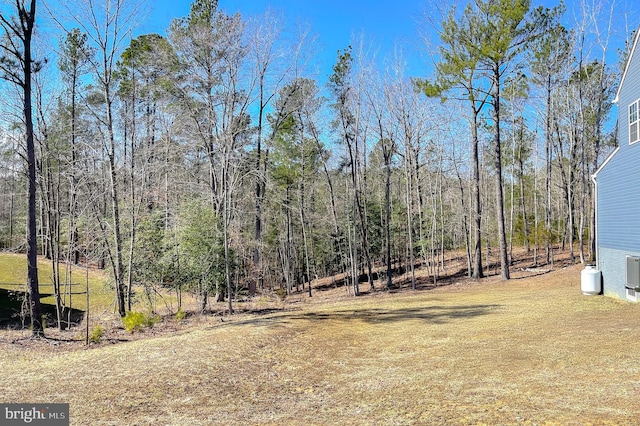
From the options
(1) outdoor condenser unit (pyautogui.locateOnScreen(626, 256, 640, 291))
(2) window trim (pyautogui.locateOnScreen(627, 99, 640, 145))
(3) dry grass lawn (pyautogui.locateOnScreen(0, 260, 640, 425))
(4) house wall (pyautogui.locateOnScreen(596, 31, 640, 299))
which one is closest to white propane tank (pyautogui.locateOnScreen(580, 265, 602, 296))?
(4) house wall (pyautogui.locateOnScreen(596, 31, 640, 299))

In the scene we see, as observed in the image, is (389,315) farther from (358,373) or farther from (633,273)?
(633,273)

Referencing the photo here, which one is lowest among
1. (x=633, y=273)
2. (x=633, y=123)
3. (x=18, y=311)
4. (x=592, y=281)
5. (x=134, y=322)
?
(x=18, y=311)

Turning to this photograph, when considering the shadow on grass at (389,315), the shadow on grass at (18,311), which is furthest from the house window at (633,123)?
the shadow on grass at (18,311)

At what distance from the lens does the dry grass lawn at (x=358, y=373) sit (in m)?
4.67

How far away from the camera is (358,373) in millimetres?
6594

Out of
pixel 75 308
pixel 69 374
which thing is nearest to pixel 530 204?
pixel 75 308

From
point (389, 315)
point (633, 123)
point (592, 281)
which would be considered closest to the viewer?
point (633, 123)

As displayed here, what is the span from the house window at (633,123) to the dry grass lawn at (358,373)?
4.40 meters

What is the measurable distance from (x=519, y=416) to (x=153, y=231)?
12.9 metres

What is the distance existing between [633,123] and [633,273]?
4.02 meters

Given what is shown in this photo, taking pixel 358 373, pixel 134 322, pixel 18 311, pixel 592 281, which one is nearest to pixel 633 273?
pixel 592 281

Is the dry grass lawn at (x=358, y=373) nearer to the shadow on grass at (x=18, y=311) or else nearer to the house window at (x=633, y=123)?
the house window at (x=633, y=123)

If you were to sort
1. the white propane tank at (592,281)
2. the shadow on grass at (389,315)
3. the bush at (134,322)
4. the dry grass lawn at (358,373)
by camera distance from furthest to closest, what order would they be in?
the white propane tank at (592,281)
the shadow on grass at (389,315)
the bush at (134,322)
the dry grass lawn at (358,373)

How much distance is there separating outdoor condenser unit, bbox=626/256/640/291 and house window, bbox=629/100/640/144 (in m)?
3.17
